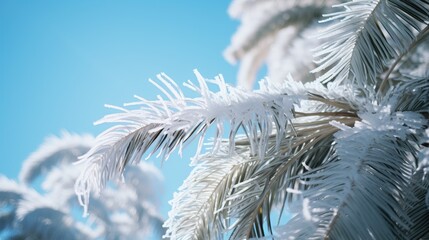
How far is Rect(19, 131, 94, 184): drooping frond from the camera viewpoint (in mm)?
11602

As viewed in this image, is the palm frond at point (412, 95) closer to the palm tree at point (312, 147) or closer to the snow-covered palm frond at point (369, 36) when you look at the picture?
the palm tree at point (312, 147)

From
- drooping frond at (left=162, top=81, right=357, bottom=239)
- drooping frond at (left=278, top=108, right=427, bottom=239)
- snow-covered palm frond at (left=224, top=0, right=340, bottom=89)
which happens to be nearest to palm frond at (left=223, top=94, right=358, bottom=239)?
drooping frond at (left=162, top=81, right=357, bottom=239)

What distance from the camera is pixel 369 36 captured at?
3.05m

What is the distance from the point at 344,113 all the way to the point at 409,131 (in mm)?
484

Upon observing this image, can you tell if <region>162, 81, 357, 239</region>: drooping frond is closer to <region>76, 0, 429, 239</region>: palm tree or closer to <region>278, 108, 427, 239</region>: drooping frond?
<region>76, 0, 429, 239</region>: palm tree

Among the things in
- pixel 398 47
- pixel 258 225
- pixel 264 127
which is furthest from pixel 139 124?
pixel 398 47

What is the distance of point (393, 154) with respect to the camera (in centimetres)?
229

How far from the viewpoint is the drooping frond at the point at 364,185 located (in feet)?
5.98

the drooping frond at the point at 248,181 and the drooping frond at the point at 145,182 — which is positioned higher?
the drooping frond at the point at 145,182

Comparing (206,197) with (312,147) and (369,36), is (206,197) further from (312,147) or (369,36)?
(369,36)

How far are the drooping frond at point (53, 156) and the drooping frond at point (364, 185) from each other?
982 centimetres

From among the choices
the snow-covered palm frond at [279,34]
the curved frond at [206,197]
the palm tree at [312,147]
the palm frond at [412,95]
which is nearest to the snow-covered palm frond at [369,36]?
the palm tree at [312,147]

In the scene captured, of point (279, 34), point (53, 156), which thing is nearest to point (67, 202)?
point (53, 156)

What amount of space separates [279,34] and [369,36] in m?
5.06
